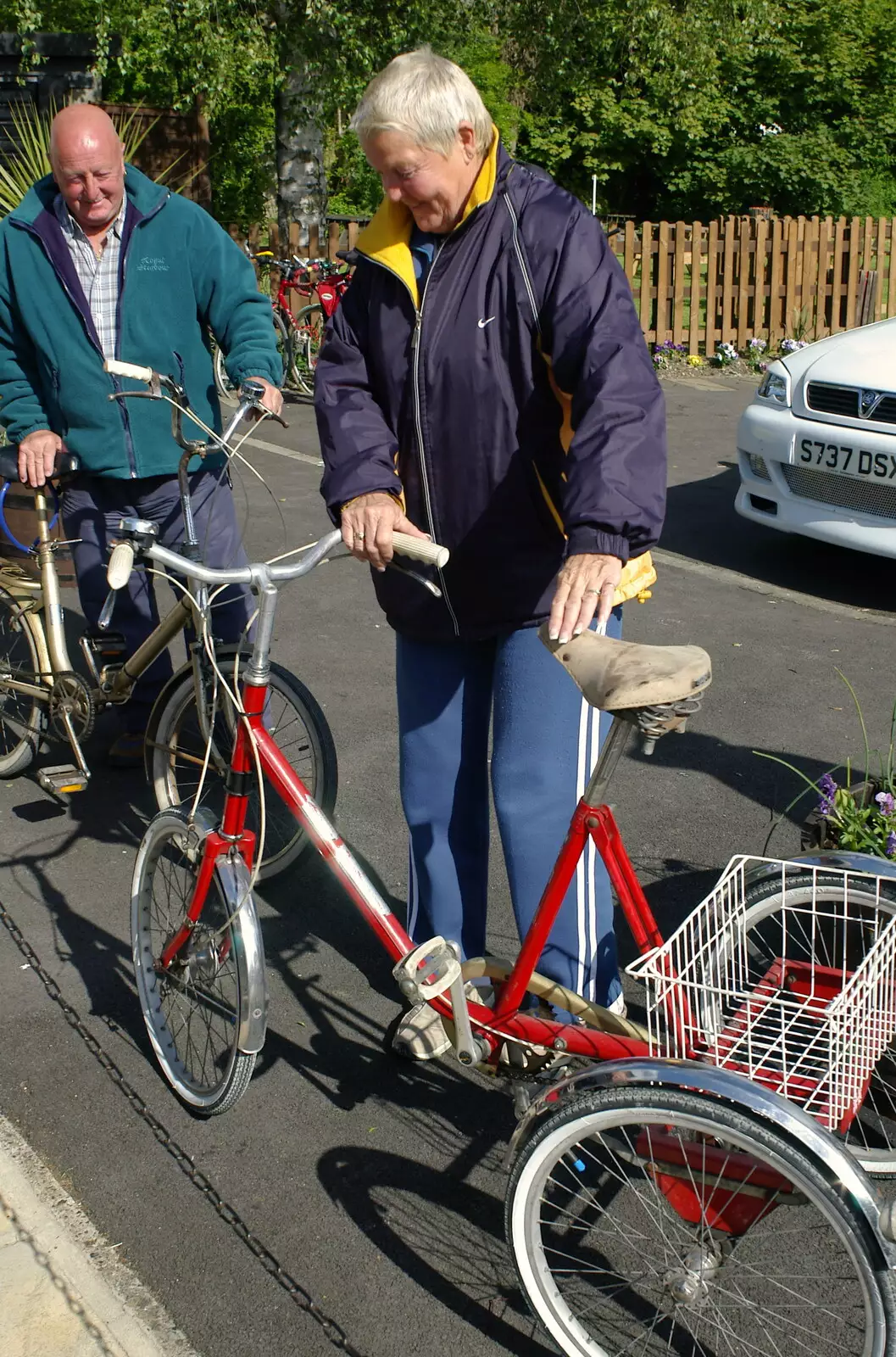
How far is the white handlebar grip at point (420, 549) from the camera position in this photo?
231 cm

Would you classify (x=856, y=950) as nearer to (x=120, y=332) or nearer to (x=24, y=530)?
(x=120, y=332)

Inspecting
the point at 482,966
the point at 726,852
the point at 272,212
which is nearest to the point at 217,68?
the point at 272,212

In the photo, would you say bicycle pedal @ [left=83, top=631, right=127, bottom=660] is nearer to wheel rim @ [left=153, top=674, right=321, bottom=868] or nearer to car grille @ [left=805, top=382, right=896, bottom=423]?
wheel rim @ [left=153, top=674, right=321, bottom=868]

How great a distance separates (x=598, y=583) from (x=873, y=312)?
1341 cm

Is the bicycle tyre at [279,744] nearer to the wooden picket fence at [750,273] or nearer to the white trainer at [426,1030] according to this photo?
the white trainer at [426,1030]

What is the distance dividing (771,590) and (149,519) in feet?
11.4

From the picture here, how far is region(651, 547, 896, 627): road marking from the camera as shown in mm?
6199

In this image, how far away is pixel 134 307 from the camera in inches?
159

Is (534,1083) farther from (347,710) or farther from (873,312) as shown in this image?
(873,312)

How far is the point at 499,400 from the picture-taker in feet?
8.32

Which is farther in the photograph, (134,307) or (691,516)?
(691,516)

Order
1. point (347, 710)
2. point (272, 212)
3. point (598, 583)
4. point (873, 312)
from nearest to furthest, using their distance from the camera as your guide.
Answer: point (598, 583) < point (347, 710) < point (873, 312) < point (272, 212)

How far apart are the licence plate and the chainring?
374cm

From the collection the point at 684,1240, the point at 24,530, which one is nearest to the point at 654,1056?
the point at 684,1240
